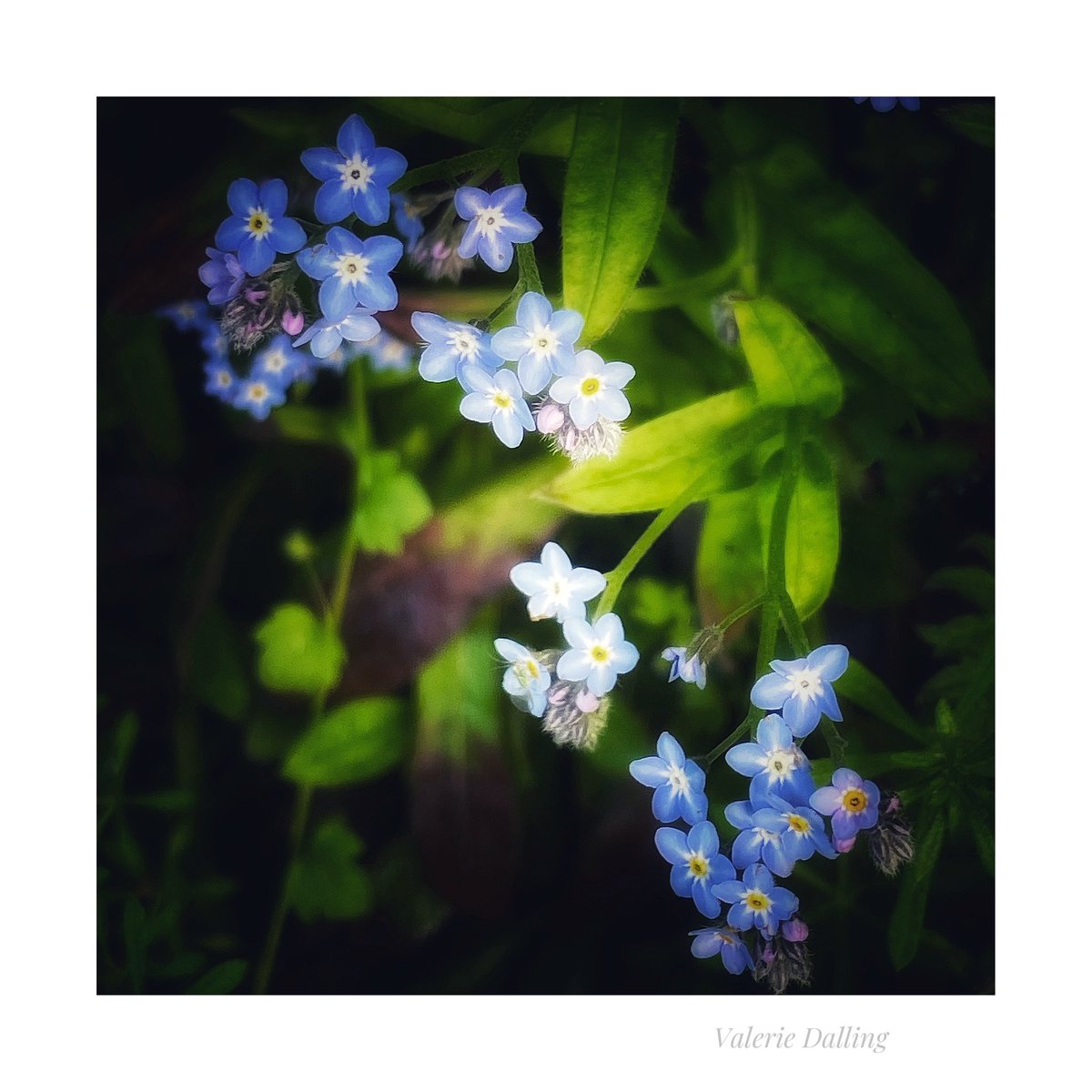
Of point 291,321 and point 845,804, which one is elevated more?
point 291,321

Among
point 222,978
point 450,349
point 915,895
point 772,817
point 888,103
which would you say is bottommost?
point 222,978

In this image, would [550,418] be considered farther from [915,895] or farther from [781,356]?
[915,895]

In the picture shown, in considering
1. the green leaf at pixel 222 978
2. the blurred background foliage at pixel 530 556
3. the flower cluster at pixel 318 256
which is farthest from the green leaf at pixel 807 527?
the green leaf at pixel 222 978

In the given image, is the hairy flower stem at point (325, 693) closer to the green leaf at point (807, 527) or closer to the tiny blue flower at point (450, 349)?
the tiny blue flower at point (450, 349)

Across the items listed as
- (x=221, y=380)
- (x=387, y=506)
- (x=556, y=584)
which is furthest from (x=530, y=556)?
(x=221, y=380)

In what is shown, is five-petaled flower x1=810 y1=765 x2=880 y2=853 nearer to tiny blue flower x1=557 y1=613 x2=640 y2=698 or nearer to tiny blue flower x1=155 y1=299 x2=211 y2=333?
tiny blue flower x1=557 y1=613 x2=640 y2=698
